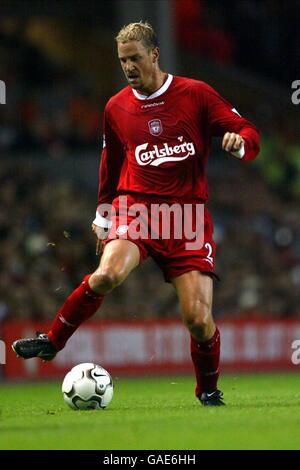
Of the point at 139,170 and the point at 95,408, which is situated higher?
the point at 139,170

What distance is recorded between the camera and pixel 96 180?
1711 cm

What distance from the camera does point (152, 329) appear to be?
14141 millimetres

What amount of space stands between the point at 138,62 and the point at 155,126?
43cm

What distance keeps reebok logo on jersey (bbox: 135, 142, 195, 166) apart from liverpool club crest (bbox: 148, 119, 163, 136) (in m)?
0.09

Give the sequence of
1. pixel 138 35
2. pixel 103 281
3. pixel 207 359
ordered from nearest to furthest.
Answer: pixel 103 281 < pixel 138 35 < pixel 207 359

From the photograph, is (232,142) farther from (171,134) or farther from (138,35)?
(138,35)

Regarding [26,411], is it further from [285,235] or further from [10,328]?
[285,235]

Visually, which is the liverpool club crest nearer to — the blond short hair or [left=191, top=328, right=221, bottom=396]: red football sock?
the blond short hair
